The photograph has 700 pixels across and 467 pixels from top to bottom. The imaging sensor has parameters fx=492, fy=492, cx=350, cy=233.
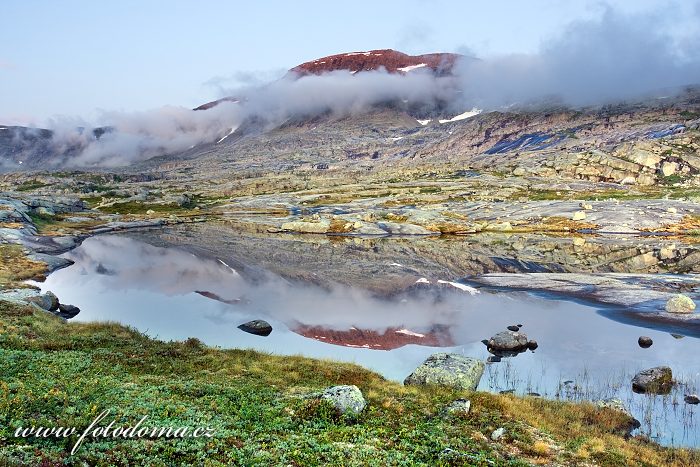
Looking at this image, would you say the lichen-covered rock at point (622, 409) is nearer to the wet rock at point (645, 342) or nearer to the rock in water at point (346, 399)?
the rock in water at point (346, 399)

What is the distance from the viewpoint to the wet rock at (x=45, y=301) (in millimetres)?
48900

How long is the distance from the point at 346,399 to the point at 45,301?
40731mm

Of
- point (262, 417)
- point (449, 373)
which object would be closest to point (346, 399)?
point (262, 417)

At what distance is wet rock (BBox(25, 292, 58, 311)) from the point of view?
4890 cm

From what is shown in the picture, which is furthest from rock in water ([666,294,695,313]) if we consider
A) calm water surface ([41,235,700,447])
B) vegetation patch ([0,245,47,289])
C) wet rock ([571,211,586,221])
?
wet rock ([571,211,586,221])

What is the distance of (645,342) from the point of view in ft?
145

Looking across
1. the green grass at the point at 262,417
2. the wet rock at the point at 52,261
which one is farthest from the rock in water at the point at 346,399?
the wet rock at the point at 52,261

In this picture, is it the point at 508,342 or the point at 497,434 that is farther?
the point at 508,342

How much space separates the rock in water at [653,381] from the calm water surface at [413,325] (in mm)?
715

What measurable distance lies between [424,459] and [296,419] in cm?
623

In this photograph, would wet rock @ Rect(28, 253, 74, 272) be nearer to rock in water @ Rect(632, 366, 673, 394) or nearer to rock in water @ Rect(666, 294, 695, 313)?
rock in water @ Rect(632, 366, 673, 394)

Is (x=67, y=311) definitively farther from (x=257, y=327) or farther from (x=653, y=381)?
(x=653, y=381)

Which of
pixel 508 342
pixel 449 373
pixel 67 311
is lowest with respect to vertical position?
pixel 508 342

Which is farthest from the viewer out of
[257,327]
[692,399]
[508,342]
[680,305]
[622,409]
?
[680,305]
